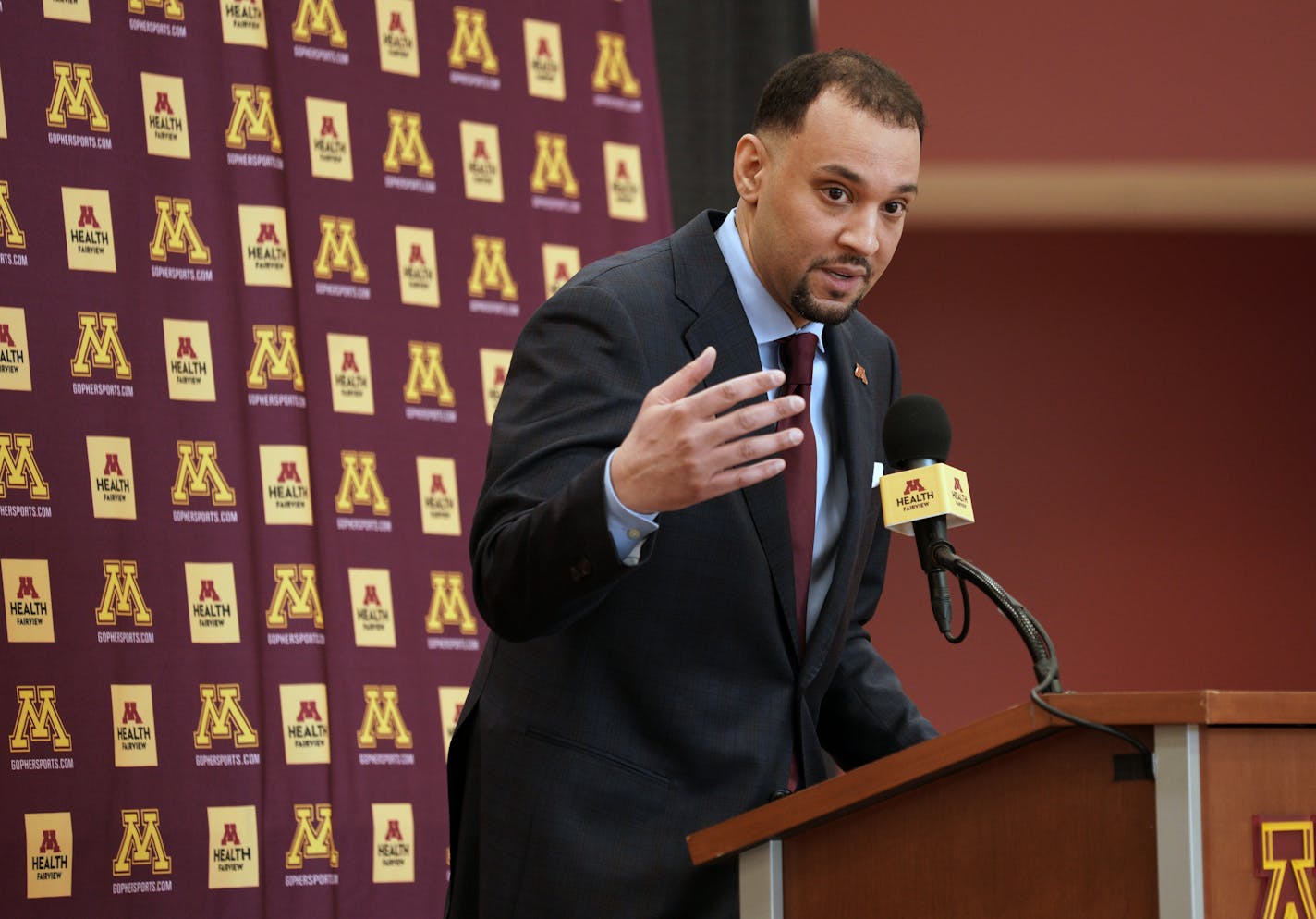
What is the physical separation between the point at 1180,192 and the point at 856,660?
380cm

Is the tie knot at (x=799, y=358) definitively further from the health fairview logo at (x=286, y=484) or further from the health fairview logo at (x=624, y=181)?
the health fairview logo at (x=624, y=181)

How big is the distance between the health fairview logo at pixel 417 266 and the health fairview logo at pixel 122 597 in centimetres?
97

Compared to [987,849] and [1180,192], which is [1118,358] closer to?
[1180,192]

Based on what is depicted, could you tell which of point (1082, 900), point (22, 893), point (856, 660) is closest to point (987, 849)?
point (1082, 900)

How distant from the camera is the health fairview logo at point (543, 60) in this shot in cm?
407

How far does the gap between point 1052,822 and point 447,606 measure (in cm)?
260

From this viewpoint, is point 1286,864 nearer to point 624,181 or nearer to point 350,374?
point 350,374

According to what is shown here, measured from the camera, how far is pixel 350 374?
3.71m

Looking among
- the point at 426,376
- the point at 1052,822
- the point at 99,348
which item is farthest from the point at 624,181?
the point at 1052,822

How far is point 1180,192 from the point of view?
5258mm

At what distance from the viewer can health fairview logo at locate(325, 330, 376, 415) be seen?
12.1ft

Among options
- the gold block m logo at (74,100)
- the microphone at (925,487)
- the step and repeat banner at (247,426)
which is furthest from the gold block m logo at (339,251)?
the microphone at (925,487)

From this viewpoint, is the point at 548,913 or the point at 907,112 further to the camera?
the point at 907,112

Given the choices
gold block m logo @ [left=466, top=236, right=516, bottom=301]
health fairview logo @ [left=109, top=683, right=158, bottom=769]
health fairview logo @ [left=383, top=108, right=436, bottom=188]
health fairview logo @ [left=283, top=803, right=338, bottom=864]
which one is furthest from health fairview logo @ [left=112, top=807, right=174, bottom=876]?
health fairview logo @ [left=383, top=108, right=436, bottom=188]
